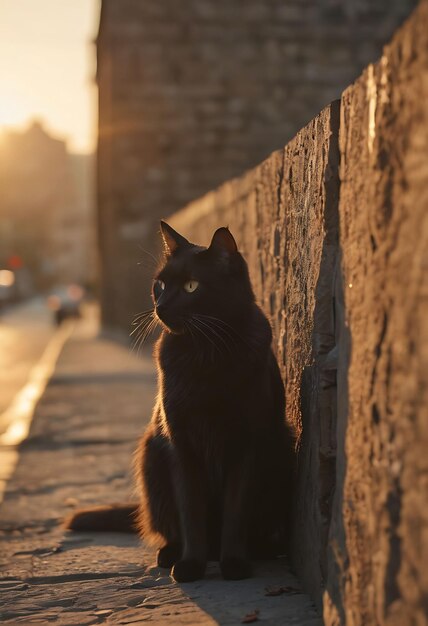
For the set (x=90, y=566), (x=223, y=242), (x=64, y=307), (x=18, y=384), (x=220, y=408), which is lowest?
(x=90, y=566)

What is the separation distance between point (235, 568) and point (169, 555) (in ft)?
1.25

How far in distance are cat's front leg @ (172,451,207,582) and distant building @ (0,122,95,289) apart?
81281mm

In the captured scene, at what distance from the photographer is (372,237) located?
1996 mm

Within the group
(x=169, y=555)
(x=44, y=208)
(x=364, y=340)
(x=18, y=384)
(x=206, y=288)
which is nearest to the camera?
(x=364, y=340)

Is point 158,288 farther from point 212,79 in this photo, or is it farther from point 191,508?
point 212,79

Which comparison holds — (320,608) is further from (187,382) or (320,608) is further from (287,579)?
(187,382)

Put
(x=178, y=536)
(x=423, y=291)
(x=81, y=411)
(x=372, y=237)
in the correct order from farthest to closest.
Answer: (x=81, y=411), (x=178, y=536), (x=372, y=237), (x=423, y=291)

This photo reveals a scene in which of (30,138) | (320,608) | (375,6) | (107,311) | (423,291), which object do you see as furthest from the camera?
(30,138)

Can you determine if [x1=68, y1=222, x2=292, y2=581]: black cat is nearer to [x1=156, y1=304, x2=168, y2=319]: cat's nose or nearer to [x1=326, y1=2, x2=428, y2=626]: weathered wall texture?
[x1=156, y1=304, x2=168, y2=319]: cat's nose

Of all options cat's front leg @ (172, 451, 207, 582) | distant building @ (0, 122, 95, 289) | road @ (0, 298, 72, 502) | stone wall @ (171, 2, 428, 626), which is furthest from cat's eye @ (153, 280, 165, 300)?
distant building @ (0, 122, 95, 289)

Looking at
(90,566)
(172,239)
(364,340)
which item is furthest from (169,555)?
(364,340)

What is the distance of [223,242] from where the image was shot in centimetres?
315

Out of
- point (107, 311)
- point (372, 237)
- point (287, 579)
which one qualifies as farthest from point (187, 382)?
point (107, 311)

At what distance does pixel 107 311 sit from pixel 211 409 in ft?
66.1
